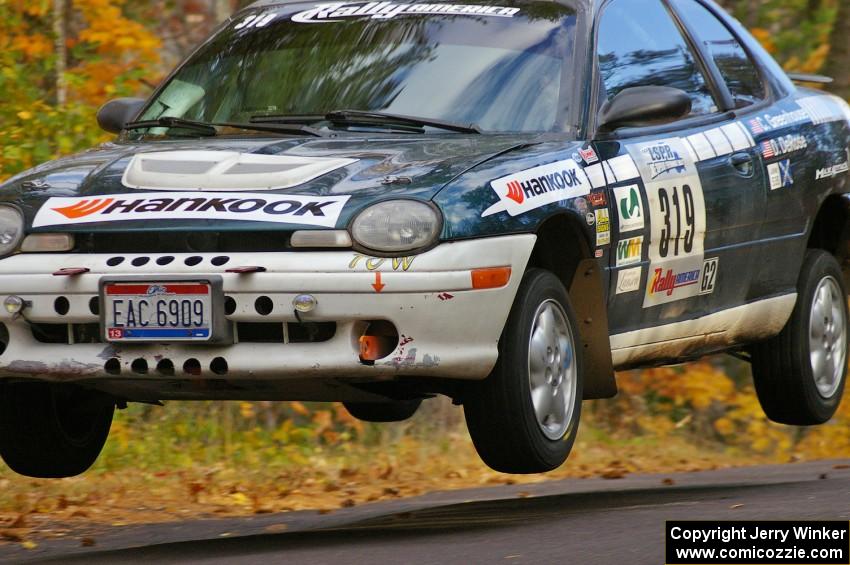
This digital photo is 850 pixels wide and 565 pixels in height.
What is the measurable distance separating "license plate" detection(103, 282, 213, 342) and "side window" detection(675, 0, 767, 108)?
10.6 feet

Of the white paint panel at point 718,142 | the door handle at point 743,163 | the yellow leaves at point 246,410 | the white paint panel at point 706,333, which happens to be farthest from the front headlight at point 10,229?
the yellow leaves at point 246,410

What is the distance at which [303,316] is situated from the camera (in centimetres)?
519

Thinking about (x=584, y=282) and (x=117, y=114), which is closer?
(x=584, y=282)

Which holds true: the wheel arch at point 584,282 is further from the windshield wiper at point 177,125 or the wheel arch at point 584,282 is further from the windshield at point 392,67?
the windshield wiper at point 177,125

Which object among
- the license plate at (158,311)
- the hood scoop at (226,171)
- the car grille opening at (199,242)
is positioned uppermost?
the hood scoop at (226,171)

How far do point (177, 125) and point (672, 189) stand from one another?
1.93m

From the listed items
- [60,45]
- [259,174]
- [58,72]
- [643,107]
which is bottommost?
[259,174]

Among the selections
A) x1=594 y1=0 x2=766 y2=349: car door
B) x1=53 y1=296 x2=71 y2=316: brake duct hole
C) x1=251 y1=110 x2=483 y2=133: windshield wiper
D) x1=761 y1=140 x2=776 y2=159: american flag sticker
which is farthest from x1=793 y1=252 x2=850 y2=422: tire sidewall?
x1=53 y1=296 x2=71 y2=316: brake duct hole

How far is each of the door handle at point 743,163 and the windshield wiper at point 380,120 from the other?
1.45 m

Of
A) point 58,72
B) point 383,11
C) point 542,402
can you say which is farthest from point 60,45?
point 542,402

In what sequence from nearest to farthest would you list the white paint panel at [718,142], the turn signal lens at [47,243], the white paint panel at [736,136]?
the turn signal lens at [47,243], the white paint panel at [718,142], the white paint panel at [736,136]

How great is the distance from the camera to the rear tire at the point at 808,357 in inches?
308

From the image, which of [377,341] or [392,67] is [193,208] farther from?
[392,67]

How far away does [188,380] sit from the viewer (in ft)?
18.0
